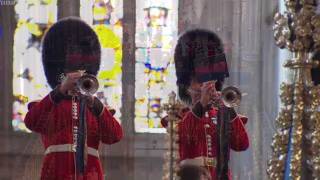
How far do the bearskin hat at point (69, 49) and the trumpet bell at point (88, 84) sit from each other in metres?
0.04

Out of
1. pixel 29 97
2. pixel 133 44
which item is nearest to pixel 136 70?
pixel 133 44

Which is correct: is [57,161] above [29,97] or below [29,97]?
below

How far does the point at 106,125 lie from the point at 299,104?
2.48 ft

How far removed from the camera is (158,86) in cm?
185

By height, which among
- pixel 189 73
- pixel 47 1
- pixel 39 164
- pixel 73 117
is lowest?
pixel 39 164

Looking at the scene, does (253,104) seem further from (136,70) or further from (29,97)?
(29,97)

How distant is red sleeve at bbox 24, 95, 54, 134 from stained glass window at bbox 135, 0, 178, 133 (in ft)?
0.96

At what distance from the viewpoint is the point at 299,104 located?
49.7 inches

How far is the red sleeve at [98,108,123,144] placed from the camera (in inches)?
71.6

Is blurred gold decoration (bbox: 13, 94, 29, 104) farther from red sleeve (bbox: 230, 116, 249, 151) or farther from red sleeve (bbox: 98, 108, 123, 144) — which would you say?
red sleeve (bbox: 230, 116, 249, 151)

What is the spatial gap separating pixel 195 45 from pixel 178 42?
60mm

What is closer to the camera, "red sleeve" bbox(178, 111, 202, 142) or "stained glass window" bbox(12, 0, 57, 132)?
"red sleeve" bbox(178, 111, 202, 142)

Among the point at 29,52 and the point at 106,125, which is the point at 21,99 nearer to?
the point at 29,52

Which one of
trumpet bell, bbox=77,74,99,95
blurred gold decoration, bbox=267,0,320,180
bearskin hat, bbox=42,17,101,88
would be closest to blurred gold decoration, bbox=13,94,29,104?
bearskin hat, bbox=42,17,101,88
